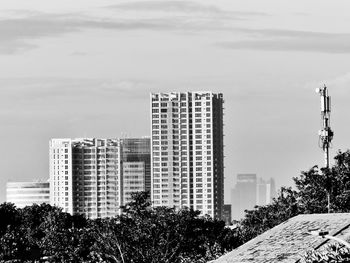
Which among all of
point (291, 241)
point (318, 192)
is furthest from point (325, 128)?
point (291, 241)

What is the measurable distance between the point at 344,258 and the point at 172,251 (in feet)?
179

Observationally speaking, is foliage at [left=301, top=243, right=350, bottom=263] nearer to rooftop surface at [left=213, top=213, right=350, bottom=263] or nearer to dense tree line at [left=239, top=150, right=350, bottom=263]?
rooftop surface at [left=213, top=213, right=350, bottom=263]

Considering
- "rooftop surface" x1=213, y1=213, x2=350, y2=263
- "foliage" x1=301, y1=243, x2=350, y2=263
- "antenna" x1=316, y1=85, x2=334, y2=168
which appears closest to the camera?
"foliage" x1=301, y1=243, x2=350, y2=263

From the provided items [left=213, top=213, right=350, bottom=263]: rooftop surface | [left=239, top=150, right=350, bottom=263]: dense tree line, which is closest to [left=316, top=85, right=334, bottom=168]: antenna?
[left=239, top=150, right=350, bottom=263]: dense tree line

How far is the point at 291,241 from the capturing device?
49188 millimetres

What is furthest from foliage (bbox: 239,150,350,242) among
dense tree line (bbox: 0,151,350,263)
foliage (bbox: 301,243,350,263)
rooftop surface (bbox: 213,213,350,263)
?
foliage (bbox: 301,243,350,263)

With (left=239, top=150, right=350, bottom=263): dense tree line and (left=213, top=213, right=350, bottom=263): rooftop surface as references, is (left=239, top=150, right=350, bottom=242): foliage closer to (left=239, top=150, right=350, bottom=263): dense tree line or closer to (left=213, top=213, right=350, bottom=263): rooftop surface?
(left=239, top=150, right=350, bottom=263): dense tree line

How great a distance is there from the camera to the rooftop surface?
47.2 metres

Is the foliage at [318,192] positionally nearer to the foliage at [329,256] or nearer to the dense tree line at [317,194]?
the dense tree line at [317,194]

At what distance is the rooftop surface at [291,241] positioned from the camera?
47.2 meters

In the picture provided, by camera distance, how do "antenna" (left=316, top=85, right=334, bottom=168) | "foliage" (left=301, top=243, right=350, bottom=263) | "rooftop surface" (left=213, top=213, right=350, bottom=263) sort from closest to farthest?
"foliage" (left=301, top=243, right=350, bottom=263)
"rooftop surface" (left=213, top=213, right=350, bottom=263)
"antenna" (left=316, top=85, right=334, bottom=168)

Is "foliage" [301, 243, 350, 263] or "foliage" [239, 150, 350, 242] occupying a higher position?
"foliage" [239, 150, 350, 242]

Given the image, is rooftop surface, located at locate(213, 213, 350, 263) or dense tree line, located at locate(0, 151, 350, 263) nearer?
rooftop surface, located at locate(213, 213, 350, 263)

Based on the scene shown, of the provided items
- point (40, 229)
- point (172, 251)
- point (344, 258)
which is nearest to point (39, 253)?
point (40, 229)
